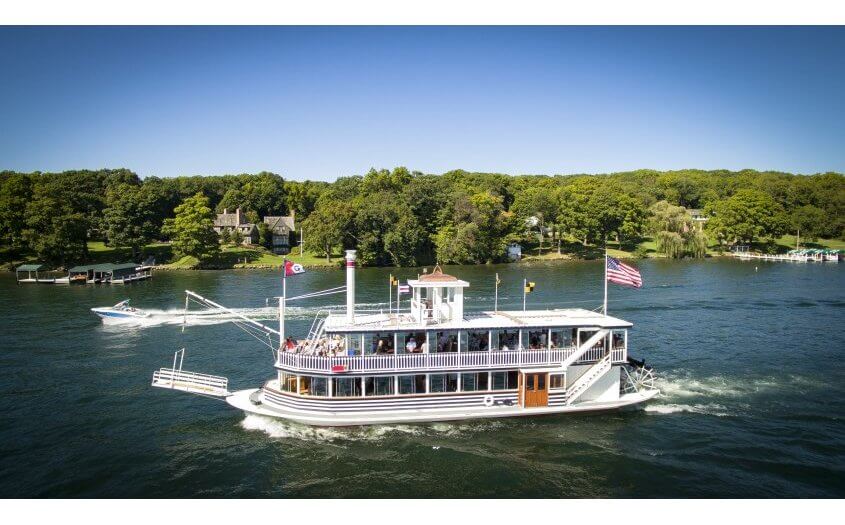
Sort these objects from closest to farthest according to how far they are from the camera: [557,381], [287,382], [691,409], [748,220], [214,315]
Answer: [287,382]
[557,381]
[691,409]
[214,315]
[748,220]

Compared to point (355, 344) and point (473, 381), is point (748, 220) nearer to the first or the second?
point (473, 381)

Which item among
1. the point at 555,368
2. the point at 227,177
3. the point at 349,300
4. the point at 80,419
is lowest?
the point at 80,419

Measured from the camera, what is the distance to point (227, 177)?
16062 centimetres

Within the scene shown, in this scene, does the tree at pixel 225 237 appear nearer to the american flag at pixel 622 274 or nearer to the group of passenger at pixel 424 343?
the group of passenger at pixel 424 343

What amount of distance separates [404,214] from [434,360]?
263 feet

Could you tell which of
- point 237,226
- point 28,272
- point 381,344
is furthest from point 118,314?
point 237,226

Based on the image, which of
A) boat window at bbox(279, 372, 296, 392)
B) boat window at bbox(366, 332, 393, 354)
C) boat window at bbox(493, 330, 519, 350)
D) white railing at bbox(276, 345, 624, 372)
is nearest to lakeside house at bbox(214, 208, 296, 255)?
boat window at bbox(279, 372, 296, 392)

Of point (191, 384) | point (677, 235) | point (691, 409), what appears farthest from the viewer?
point (677, 235)

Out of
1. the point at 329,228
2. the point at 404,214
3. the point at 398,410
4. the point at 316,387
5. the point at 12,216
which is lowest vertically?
the point at 398,410

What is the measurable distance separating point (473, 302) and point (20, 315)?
43612 mm

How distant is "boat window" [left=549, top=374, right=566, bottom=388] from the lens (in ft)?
93.8

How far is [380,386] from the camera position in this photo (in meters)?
27.7

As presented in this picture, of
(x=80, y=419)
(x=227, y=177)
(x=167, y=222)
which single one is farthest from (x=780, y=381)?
(x=227, y=177)

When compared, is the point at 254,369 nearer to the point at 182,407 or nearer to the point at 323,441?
the point at 182,407
